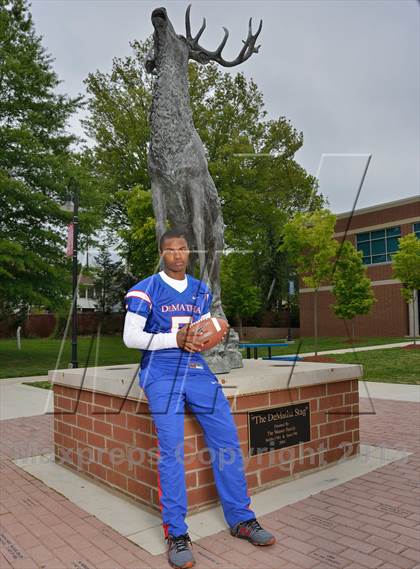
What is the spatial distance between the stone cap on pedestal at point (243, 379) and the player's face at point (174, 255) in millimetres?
1044

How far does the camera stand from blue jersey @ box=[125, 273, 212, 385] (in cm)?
361

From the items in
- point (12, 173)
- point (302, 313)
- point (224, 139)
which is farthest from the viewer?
point (302, 313)

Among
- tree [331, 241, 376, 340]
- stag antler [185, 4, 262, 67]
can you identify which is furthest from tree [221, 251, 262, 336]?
stag antler [185, 4, 262, 67]

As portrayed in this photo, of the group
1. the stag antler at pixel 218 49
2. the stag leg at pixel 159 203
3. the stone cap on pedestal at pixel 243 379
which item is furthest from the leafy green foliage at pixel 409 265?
the stag leg at pixel 159 203

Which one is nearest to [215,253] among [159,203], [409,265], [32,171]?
[159,203]

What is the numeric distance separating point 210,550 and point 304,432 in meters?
1.79

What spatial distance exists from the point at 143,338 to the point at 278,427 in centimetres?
174

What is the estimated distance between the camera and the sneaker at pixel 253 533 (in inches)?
131

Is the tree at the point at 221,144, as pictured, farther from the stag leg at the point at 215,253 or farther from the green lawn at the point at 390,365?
the stag leg at the point at 215,253

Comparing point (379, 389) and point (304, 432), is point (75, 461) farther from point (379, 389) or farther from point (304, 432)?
point (379, 389)

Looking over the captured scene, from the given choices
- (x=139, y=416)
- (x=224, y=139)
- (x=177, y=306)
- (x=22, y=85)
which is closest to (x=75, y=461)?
(x=139, y=416)

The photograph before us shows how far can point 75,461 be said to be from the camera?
519 cm

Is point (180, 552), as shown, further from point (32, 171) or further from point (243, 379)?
point (32, 171)

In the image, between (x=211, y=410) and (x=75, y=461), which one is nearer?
(x=211, y=410)
